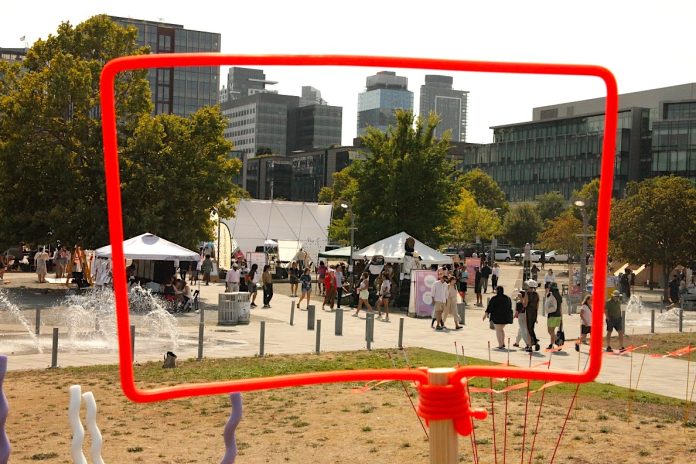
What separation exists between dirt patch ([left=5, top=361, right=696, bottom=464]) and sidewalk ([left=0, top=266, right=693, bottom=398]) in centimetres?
306

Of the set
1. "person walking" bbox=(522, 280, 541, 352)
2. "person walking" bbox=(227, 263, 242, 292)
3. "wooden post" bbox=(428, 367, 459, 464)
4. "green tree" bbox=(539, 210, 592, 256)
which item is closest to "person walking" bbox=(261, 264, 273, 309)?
"person walking" bbox=(227, 263, 242, 292)

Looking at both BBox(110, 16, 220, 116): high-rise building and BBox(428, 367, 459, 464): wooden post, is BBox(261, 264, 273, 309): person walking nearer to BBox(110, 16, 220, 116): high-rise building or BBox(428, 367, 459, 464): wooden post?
BBox(428, 367, 459, 464): wooden post

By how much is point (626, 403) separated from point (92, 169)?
2499 centimetres

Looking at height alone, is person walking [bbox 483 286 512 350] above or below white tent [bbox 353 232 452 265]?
below

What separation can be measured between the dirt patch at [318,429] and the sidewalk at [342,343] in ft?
10.0

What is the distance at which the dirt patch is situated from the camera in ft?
35.6

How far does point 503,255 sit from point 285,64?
58.5 m

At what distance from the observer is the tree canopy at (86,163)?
34.1 m

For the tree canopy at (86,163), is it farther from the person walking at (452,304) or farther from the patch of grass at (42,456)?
the patch of grass at (42,456)

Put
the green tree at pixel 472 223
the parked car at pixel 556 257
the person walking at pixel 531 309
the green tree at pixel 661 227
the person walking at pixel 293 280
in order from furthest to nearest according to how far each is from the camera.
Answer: the green tree at pixel 472 223
the green tree at pixel 661 227
the person walking at pixel 293 280
the parked car at pixel 556 257
the person walking at pixel 531 309

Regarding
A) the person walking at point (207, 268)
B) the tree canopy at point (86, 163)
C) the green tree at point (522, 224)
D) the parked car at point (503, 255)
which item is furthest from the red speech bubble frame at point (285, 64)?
the parked car at point (503, 255)

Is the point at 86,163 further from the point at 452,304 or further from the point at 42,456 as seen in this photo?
the point at 42,456

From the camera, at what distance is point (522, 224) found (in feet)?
75.9

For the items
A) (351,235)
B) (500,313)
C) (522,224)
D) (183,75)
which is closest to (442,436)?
(500,313)
